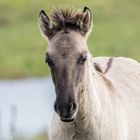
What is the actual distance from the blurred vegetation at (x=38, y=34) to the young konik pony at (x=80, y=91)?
18130mm

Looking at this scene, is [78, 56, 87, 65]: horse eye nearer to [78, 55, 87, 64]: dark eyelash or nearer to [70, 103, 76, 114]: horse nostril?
[78, 55, 87, 64]: dark eyelash

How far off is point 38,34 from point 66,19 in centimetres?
2604

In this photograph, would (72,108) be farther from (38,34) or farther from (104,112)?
(38,34)

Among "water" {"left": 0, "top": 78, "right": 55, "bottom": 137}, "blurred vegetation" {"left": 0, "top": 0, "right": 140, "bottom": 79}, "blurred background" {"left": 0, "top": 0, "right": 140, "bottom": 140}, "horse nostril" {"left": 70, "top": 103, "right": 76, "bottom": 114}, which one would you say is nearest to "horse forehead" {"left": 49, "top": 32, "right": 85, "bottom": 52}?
"horse nostril" {"left": 70, "top": 103, "right": 76, "bottom": 114}

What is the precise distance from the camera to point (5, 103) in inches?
857

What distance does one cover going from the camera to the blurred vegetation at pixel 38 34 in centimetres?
3017

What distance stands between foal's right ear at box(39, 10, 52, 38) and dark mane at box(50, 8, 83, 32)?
56mm

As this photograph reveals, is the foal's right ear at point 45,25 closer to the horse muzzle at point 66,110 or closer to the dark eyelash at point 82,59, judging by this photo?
the dark eyelash at point 82,59

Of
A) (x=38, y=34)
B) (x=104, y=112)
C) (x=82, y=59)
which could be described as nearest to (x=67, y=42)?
(x=82, y=59)

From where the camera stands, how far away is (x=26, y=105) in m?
21.9

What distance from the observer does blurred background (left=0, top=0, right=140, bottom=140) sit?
19.6m

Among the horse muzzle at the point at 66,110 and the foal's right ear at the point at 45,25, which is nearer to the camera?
the horse muzzle at the point at 66,110

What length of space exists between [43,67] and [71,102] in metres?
21.3

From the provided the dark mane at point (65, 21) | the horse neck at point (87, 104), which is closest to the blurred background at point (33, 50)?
the horse neck at point (87, 104)
